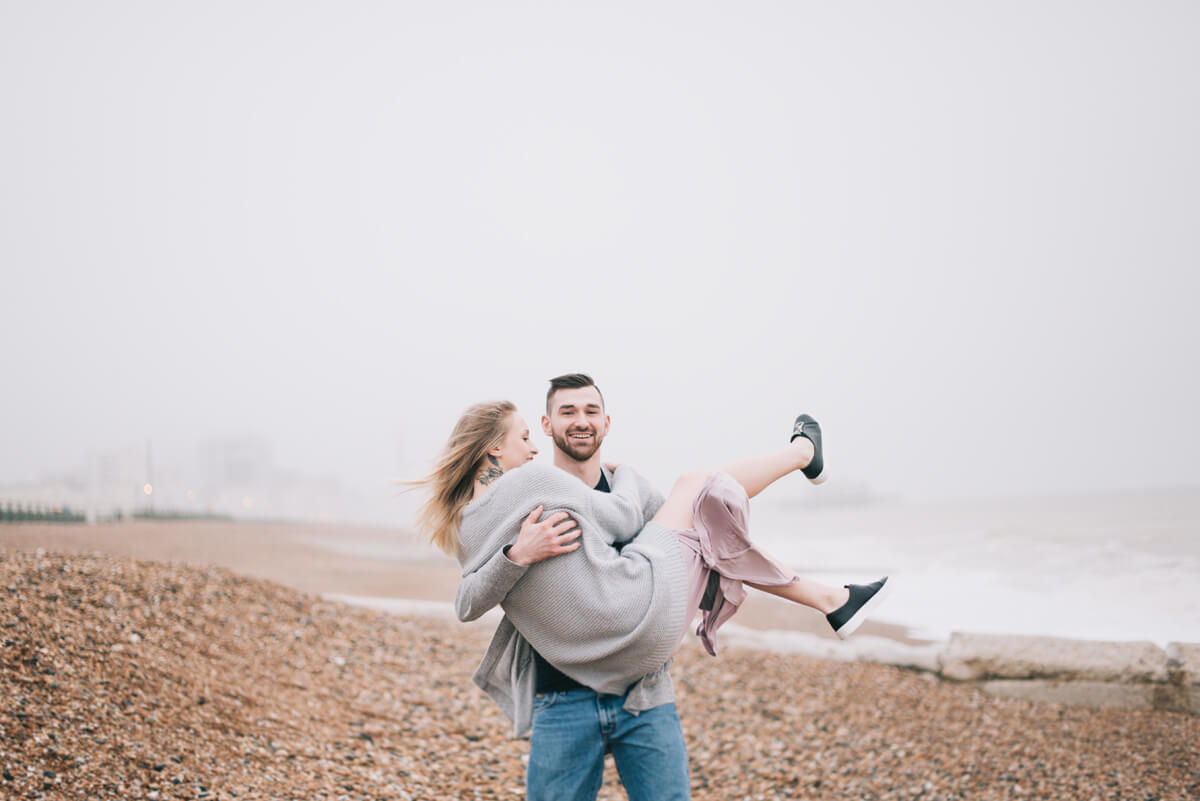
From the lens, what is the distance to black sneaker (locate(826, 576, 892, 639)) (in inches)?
110

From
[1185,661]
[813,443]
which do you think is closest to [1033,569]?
[1185,661]

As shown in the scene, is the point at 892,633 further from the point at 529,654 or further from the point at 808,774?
the point at 529,654

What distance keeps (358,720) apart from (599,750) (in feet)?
9.98

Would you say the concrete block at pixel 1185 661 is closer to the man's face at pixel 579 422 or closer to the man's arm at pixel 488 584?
the man's face at pixel 579 422

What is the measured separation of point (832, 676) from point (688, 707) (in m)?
1.38

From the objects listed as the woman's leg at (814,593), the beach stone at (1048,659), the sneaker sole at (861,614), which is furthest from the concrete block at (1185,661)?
the woman's leg at (814,593)

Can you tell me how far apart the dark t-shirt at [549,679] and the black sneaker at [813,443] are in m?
1.34

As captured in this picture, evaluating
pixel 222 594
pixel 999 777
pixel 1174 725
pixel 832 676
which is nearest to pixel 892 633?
pixel 832 676

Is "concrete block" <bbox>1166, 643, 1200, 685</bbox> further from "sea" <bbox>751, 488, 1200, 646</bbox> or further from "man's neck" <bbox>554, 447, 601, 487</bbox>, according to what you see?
"man's neck" <bbox>554, 447, 601, 487</bbox>

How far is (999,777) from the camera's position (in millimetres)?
4457

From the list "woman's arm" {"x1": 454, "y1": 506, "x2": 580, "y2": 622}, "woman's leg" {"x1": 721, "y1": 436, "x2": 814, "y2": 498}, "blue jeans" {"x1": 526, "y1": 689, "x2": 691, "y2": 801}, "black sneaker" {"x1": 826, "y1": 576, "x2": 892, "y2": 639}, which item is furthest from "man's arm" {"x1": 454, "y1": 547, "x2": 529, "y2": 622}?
"black sneaker" {"x1": 826, "y1": 576, "x2": 892, "y2": 639}

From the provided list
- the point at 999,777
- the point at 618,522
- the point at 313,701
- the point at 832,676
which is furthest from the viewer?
the point at 832,676

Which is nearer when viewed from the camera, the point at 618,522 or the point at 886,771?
the point at 618,522

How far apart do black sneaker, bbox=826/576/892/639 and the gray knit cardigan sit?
75cm
